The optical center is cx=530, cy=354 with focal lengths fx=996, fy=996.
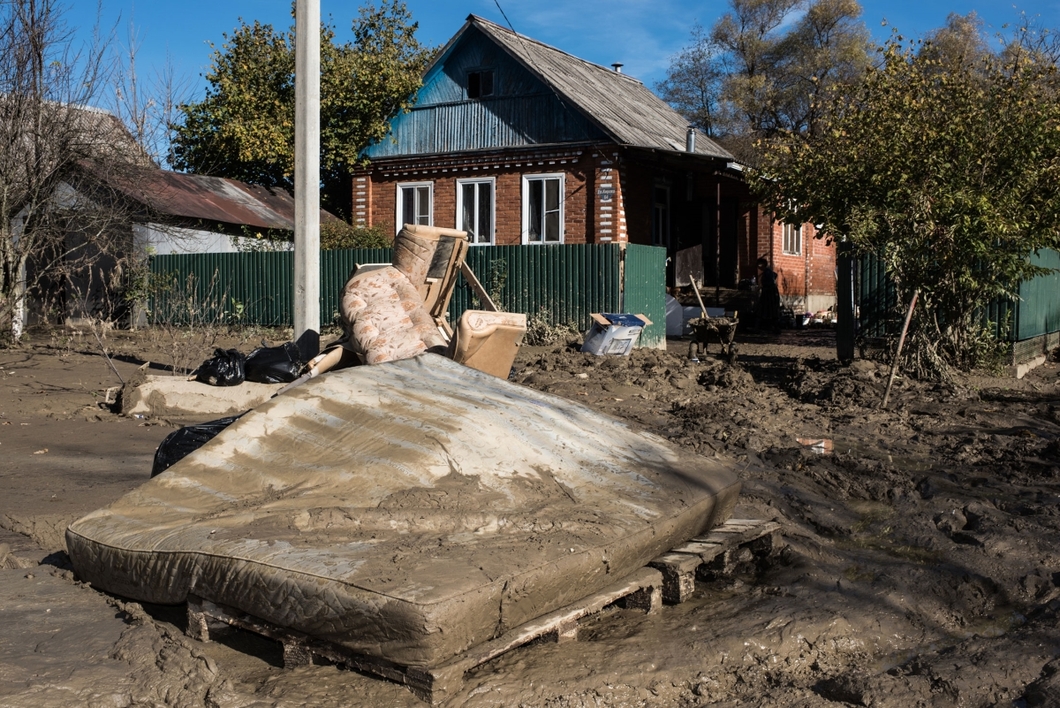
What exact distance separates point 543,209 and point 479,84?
11.9 feet

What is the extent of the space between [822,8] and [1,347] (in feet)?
124

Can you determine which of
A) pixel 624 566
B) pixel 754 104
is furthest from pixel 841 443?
pixel 754 104

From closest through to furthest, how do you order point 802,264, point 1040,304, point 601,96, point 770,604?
point 770,604 < point 1040,304 < point 601,96 < point 802,264

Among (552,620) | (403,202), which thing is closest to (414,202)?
(403,202)

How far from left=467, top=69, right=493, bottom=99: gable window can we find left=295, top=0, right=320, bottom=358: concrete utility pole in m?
13.4

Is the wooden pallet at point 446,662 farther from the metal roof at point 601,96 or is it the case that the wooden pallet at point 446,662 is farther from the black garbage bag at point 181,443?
the metal roof at point 601,96

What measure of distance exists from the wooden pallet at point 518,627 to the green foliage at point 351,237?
1853 cm

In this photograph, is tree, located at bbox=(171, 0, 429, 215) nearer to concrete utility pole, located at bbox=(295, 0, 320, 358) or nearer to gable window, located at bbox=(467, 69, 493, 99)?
gable window, located at bbox=(467, 69, 493, 99)

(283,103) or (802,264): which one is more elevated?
(283,103)

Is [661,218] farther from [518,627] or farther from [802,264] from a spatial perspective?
[518,627]

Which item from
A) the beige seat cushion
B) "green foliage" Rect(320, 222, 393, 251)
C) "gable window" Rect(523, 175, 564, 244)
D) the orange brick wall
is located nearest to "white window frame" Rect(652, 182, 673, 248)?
the orange brick wall

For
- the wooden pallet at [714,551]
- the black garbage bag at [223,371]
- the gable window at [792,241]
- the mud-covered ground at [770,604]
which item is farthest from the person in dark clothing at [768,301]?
the wooden pallet at [714,551]

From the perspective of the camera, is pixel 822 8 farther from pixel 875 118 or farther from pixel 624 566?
pixel 624 566

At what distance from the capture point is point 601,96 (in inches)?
910
